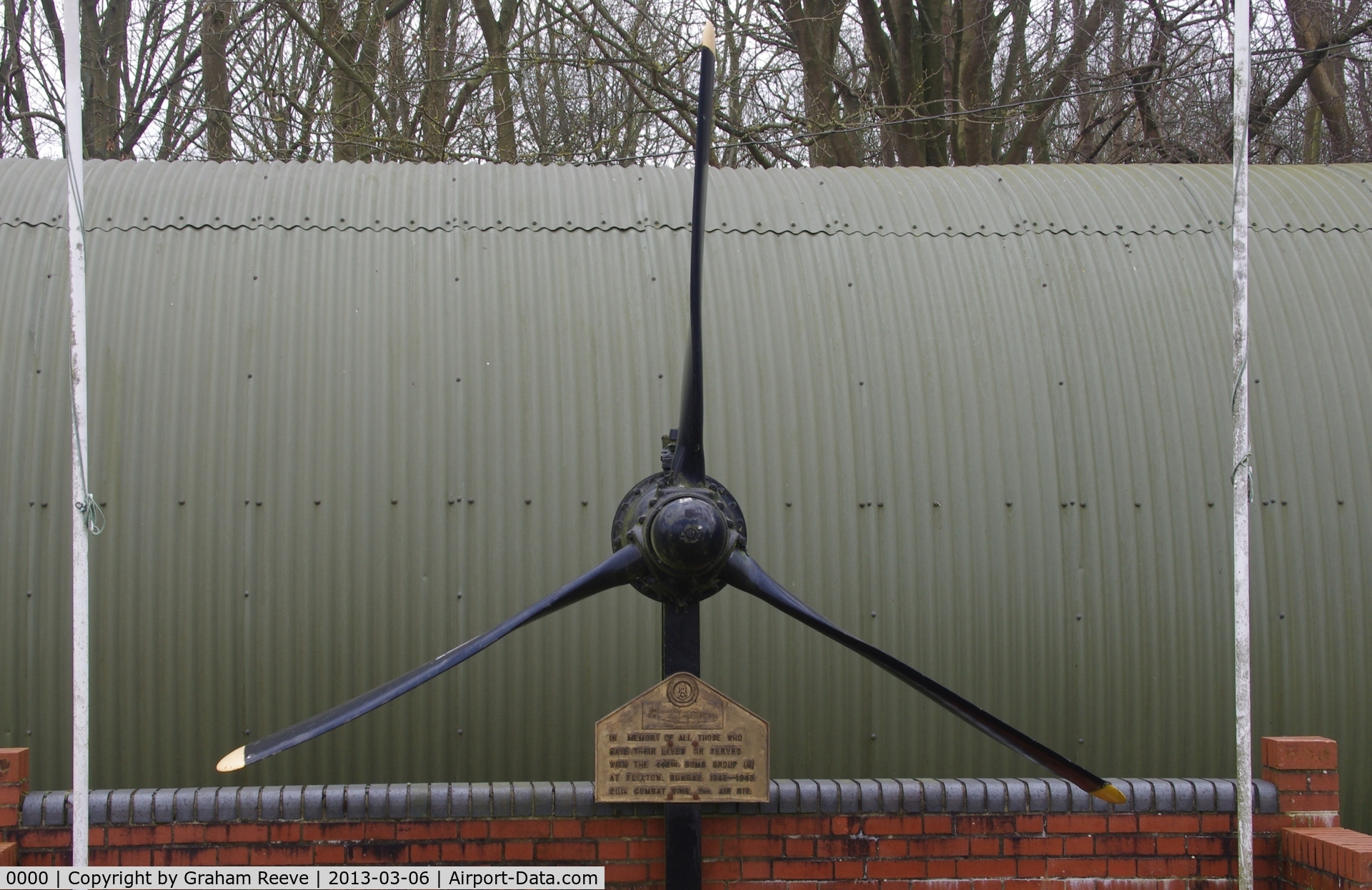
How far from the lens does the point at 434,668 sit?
4.86 metres

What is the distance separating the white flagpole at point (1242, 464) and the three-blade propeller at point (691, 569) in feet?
3.30

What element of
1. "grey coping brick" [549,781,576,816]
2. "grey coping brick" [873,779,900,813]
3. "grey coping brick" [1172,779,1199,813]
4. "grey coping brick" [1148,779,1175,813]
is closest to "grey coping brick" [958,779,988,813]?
"grey coping brick" [873,779,900,813]

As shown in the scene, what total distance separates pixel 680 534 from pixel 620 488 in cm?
196

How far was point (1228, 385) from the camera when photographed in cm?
714

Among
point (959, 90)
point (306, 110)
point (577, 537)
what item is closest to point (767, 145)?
Result: point (959, 90)

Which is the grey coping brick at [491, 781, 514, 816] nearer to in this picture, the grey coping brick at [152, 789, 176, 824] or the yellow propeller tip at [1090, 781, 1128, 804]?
the grey coping brick at [152, 789, 176, 824]

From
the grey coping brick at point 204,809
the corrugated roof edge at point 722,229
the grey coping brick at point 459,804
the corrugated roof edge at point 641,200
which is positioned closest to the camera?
the grey coping brick at point 204,809

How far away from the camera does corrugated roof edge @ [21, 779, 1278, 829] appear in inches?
214

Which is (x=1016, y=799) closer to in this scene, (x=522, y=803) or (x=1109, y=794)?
(x=1109, y=794)

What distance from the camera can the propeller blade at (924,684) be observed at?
16.3 feet

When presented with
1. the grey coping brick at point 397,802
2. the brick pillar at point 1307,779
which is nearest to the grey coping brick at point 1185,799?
the brick pillar at point 1307,779

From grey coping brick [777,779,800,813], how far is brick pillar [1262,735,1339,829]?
233 centimetres

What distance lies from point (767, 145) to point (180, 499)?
11.9m

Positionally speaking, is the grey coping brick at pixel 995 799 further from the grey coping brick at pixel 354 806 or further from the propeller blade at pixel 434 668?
the grey coping brick at pixel 354 806
